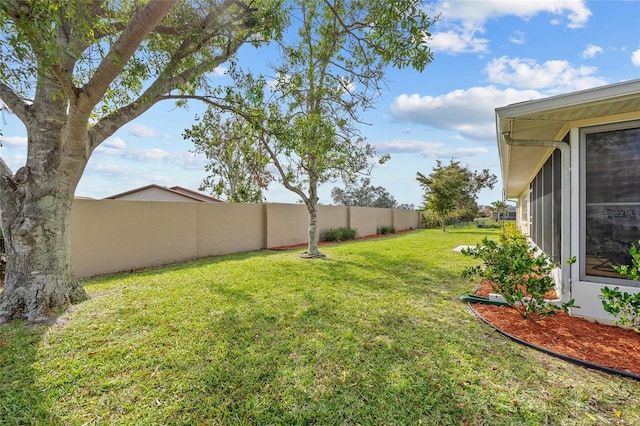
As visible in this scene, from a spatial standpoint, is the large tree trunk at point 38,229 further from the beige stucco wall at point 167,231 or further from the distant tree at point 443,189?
the distant tree at point 443,189

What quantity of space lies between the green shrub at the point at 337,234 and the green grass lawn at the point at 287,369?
10.6 metres

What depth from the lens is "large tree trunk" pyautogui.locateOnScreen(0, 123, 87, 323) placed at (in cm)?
411

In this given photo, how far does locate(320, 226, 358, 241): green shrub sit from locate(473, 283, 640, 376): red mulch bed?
1125 centimetres

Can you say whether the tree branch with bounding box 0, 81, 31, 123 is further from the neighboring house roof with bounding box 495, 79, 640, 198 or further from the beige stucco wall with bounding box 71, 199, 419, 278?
the neighboring house roof with bounding box 495, 79, 640, 198

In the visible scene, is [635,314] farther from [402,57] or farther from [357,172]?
[357,172]

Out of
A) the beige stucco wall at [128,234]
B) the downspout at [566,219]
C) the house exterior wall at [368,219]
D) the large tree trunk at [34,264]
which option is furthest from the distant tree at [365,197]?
the large tree trunk at [34,264]

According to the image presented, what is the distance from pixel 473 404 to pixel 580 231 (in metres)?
3.12

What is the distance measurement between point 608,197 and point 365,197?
1446 inches

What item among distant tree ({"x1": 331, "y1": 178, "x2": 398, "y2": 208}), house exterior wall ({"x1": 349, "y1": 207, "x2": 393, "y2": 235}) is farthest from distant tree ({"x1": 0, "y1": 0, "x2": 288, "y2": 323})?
distant tree ({"x1": 331, "y1": 178, "x2": 398, "y2": 208})

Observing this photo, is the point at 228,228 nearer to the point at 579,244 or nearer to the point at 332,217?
the point at 332,217

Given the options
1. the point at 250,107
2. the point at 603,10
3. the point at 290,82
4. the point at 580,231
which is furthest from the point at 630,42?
the point at 250,107

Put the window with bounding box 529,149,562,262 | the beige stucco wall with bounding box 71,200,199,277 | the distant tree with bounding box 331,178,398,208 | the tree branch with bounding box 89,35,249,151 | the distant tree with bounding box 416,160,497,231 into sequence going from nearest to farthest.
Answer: the tree branch with bounding box 89,35,249,151, the window with bounding box 529,149,562,262, the beige stucco wall with bounding box 71,200,199,277, the distant tree with bounding box 416,160,497,231, the distant tree with bounding box 331,178,398,208

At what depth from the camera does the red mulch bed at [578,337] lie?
9.87ft

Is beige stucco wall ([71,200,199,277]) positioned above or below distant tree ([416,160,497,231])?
below
